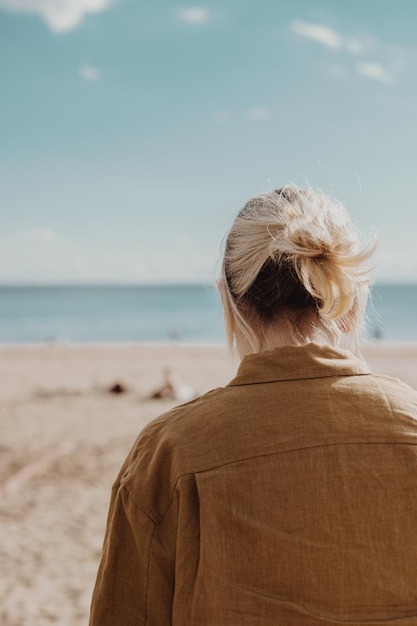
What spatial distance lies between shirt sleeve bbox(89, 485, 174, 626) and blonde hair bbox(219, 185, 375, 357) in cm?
42

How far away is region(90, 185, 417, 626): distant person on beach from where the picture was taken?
120 cm

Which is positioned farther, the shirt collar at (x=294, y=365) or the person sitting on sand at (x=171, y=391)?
the person sitting on sand at (x=171, y=391)

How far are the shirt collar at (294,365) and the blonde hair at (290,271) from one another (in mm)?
76

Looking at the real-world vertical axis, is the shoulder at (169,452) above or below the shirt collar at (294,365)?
below

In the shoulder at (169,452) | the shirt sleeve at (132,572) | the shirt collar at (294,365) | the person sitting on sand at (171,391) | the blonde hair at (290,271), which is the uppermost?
the person sitting on sand at (171,391)

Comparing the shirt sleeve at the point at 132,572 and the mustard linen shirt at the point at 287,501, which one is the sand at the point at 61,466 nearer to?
the mustard linen shirt at the point at 287,501

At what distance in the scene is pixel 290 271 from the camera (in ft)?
4.36

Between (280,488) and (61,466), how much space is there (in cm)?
668

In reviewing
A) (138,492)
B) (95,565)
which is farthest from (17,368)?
(138,492)

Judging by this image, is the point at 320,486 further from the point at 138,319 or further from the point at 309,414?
the point at 138,319

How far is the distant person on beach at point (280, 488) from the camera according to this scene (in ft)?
3.93

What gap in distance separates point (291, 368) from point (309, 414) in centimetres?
10

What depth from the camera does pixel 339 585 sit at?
3.95 feet

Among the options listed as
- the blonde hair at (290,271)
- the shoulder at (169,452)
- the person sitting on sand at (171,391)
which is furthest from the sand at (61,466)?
the shoulder at (169,452)
